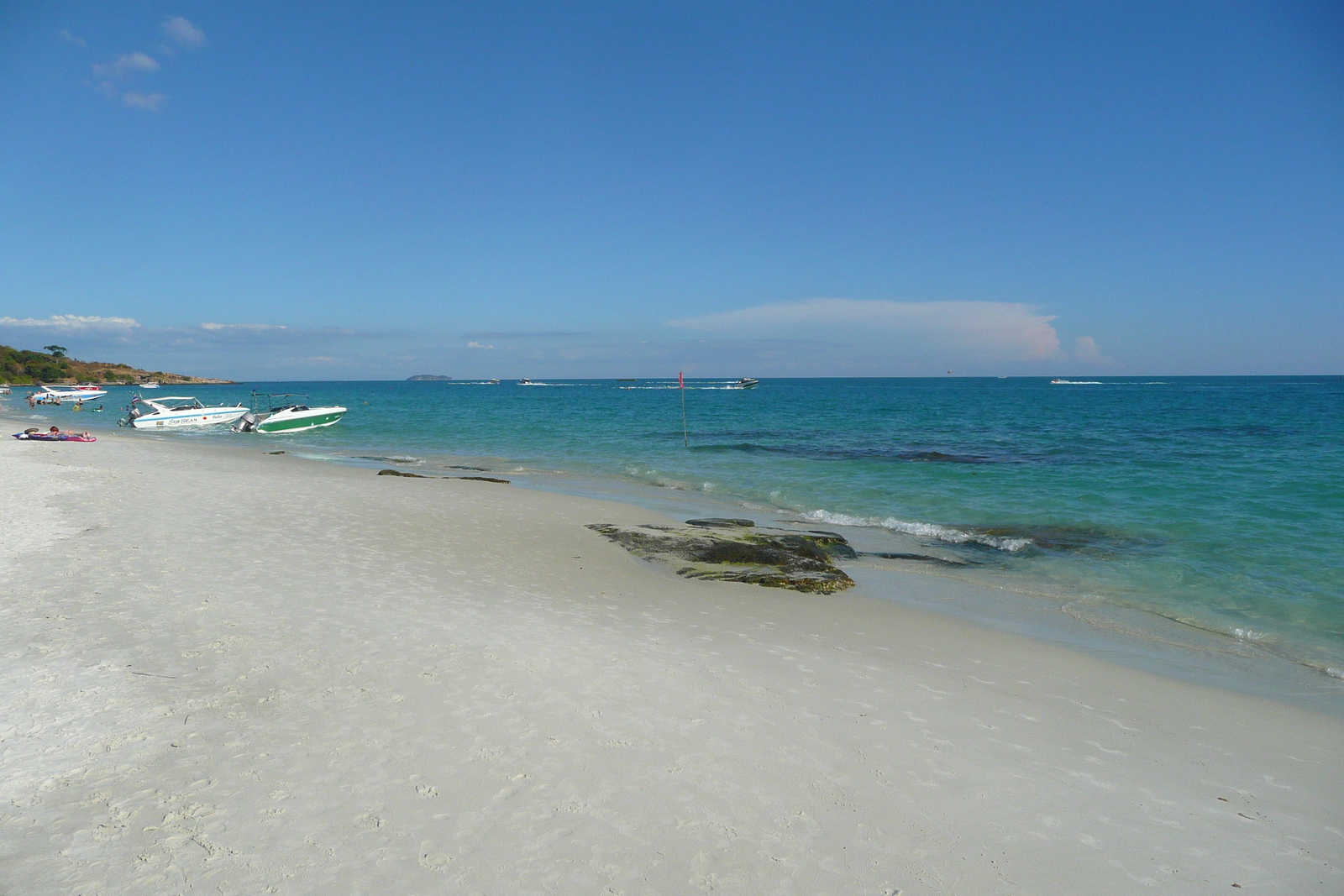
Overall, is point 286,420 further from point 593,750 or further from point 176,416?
point 593,750

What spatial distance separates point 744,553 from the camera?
11.5 meters

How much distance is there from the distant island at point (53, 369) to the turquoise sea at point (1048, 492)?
258 feet

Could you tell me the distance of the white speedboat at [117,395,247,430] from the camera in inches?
1603

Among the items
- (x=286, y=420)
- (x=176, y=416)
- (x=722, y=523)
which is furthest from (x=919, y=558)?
(x=176, y=416)

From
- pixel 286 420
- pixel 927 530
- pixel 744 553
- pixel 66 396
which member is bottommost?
pixel 66 396

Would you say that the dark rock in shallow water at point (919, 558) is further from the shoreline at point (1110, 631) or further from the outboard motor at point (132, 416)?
the outboard motor at point (132, 416)

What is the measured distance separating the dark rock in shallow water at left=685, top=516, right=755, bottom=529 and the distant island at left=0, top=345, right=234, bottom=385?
120 m

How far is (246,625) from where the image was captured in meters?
7.21

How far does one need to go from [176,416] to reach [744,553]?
142 ft

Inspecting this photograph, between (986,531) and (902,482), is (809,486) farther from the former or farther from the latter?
(986,531)

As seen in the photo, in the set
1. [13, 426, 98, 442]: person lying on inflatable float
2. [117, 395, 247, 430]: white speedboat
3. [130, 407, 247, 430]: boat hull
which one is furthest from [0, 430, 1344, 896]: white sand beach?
[117, 395, 247, 430]: white speedboat

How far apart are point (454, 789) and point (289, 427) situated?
42.5 meters

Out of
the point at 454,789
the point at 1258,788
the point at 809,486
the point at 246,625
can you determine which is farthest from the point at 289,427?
the point at 1258,788

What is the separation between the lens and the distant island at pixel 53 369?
103 m
